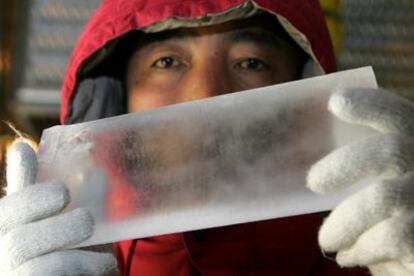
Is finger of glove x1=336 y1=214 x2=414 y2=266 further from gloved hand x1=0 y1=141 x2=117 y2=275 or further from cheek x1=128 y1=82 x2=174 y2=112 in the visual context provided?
cheek x1=128 y1=82 x2=174 y2=112

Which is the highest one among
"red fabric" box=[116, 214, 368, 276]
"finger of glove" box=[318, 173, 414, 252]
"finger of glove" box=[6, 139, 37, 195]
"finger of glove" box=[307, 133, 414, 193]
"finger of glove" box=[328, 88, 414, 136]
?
"finger of glove" box=[6, 139, 37, 195]

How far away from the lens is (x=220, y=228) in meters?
0.77

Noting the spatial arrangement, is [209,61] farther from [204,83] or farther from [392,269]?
[392,269]

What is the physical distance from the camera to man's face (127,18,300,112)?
832 mm

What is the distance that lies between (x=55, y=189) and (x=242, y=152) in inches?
6.7

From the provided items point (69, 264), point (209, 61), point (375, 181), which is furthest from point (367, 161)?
point (209, 61)

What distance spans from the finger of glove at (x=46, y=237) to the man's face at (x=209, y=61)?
0.33 metres

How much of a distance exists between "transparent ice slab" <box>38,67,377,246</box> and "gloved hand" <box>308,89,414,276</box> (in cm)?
2

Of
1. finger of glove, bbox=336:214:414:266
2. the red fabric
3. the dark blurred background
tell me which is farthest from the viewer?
the dark blurred background

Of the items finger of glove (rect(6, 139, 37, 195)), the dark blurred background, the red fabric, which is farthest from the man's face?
the dark blurred background

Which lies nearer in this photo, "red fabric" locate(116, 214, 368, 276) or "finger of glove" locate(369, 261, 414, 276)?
"finger of glove" locate(369, 261, 414, 276)

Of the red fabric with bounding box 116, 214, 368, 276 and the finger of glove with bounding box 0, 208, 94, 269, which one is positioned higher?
the finger of glove with bounding box 0, 208, 94, 269

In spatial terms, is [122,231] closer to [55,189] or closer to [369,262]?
[55,189]

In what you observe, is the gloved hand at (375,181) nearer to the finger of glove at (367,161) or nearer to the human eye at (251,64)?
the finger of glove at (367,161)
